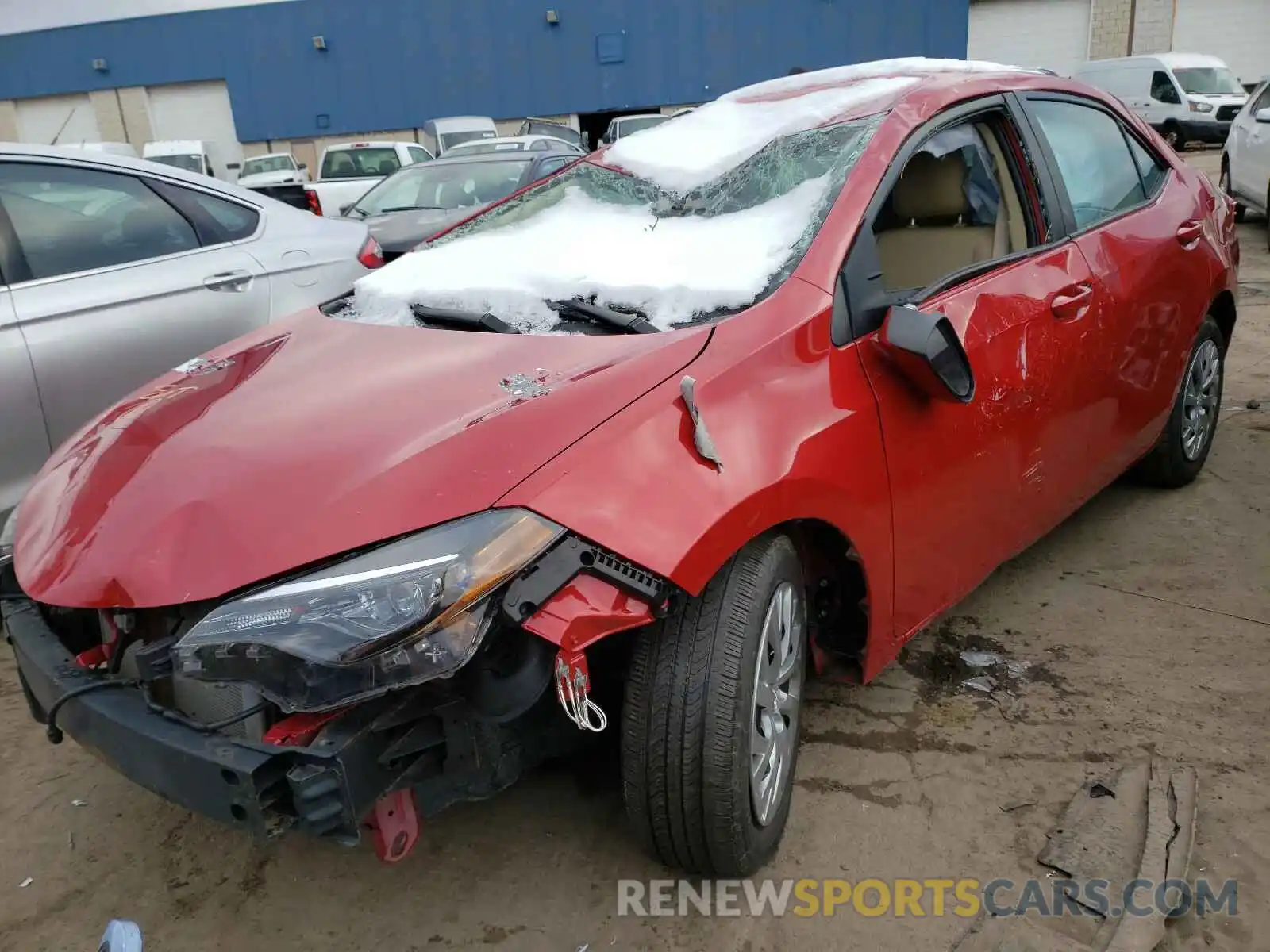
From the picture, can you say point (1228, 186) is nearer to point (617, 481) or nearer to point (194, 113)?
point (617, 481)

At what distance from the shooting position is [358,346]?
236 cm

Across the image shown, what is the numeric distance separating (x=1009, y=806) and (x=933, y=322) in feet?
3.72

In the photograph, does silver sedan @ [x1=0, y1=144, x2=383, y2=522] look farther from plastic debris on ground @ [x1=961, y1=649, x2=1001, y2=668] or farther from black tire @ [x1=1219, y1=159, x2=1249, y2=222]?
black tire @ [x1=1219, y1=159, x2=1249, y2=222]

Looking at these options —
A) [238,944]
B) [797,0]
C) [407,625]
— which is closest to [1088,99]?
[407,625]

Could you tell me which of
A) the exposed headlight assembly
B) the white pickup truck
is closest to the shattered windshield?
the exposed headlight assembly

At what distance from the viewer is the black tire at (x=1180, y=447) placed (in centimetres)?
370

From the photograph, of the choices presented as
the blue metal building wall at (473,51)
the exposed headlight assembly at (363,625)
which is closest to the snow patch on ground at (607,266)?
the exposed headlight assembly at (363,625)

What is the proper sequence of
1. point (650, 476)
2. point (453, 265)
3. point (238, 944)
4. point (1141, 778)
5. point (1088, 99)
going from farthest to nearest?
1. point (1088, 99)
2. point (453, 265)
3. point (1141, 778)
4. point (238, 944)
5. point (650, 476)

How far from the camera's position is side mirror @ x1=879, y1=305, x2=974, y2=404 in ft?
6.87

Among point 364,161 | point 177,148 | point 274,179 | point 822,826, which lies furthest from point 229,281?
point 177,148

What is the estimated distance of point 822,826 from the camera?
7.43 ft

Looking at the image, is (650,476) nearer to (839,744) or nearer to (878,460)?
(878,460)

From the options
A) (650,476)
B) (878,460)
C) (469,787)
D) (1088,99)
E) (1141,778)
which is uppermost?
(1088,99)

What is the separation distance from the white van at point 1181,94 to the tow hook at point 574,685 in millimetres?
21972
